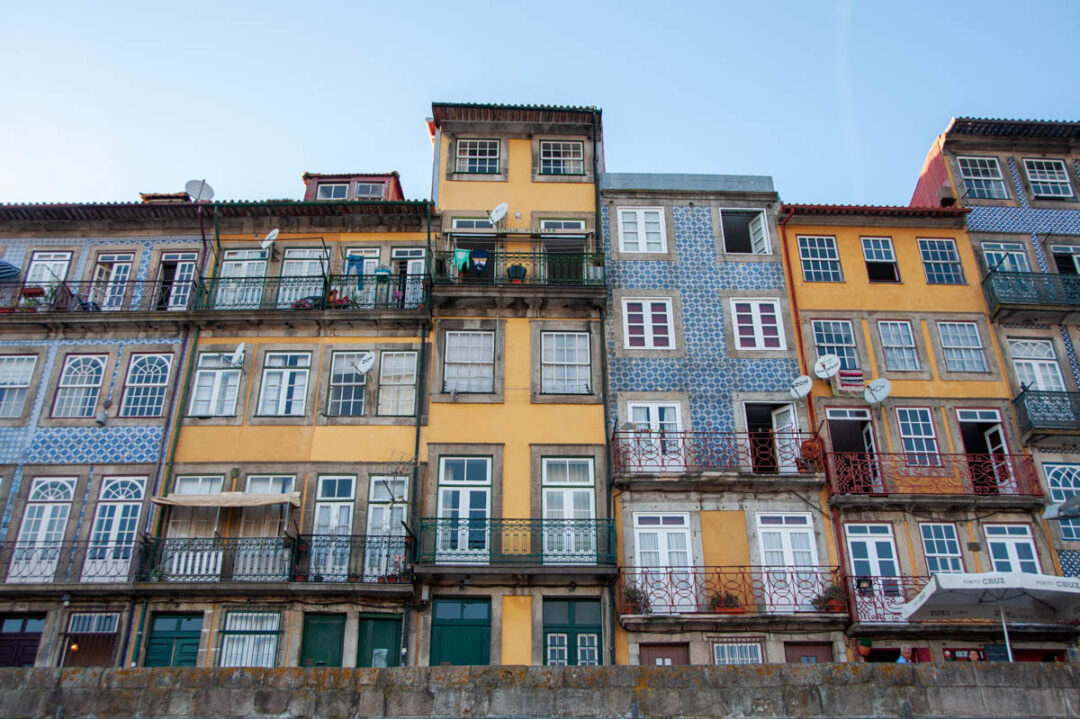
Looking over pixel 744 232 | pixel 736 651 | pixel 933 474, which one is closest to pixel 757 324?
pixel 744 232

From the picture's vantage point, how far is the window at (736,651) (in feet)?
57.6

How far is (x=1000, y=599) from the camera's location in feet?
56.0

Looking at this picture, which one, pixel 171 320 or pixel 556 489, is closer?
pixel 556 489

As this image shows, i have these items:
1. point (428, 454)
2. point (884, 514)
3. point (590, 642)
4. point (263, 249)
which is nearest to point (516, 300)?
point (428, 454)

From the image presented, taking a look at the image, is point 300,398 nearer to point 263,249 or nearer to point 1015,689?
point 263,249

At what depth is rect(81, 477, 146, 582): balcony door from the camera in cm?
1817

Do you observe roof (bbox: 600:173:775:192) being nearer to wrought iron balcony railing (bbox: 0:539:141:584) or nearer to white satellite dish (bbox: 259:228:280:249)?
white satellite dish (bbox: 259:228:280:249)

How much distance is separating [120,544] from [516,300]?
9.83 meters

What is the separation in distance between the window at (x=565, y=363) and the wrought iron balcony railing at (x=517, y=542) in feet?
10.5

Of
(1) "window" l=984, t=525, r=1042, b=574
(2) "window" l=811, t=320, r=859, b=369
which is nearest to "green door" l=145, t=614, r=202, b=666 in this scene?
(2) "window" l=811, t=320, r=859, b=369

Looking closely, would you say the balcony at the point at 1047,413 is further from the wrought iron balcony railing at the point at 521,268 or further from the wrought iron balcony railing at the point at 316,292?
the wrought iron balcony railing at the point at 316,292

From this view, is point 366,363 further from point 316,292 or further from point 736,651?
point 736,651

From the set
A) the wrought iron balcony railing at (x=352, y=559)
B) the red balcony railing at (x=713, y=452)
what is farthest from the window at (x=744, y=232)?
the wrought iron balcony railing at (x=352, y=559)

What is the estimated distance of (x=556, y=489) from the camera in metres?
19.1
